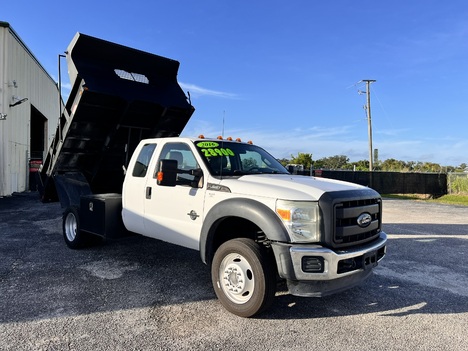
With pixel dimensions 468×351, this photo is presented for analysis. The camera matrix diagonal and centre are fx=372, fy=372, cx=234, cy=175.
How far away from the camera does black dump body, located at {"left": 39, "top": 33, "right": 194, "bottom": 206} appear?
6707 millimetres


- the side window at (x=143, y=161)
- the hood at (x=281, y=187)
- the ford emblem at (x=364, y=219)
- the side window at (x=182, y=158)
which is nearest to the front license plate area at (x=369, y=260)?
the ford emblem at (x=364, y=219)

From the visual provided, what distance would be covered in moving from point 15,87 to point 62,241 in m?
12.8

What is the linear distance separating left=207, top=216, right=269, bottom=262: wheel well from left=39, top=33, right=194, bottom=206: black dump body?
344cm

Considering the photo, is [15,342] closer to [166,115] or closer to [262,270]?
[262,270]

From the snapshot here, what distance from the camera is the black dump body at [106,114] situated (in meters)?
6.71

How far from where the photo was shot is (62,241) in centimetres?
761

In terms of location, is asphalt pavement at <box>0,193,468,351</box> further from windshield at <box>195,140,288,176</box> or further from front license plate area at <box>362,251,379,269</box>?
windshield at <box>195,140,288,176</box>

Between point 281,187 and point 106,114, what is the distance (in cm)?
432

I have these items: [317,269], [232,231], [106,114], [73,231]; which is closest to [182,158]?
[232,231]

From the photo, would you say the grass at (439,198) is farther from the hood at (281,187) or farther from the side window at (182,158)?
the side window at (182,158)

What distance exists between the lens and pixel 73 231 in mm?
6918

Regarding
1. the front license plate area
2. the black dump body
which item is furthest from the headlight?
the black dump body

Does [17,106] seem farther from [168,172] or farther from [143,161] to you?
[168,172]

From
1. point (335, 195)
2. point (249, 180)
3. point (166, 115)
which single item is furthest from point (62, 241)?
point (335, 195)
